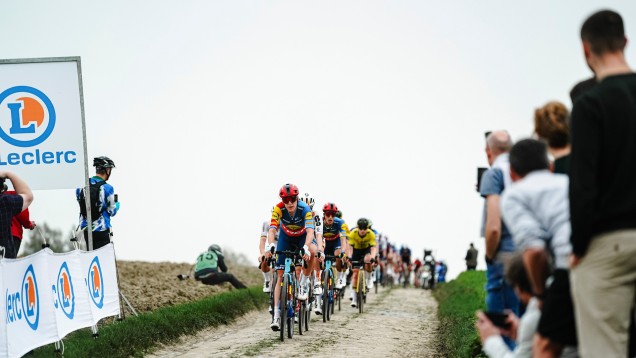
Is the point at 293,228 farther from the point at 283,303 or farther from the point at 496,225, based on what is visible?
the point at 496,225

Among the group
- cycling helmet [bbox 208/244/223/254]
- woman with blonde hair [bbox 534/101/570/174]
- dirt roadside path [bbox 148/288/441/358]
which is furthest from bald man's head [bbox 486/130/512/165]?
cycling helmet [bbox 208/244/223/254]

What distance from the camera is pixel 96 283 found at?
1391 cm

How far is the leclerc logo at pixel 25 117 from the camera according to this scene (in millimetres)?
14062

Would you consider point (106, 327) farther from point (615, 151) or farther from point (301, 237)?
point (615, 151)

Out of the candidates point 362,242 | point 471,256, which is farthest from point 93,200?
point 471,256

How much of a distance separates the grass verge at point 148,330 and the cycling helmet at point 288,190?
3032mm

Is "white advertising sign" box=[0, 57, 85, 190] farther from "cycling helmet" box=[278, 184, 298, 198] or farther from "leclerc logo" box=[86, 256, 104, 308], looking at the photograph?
"cycling helmet" box=[278, 184, 298, 198]

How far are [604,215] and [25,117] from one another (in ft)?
37.8

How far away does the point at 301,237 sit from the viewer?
16.2m

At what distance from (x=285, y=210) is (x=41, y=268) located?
5.51 meters

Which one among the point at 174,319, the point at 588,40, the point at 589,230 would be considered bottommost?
the point at 174,319

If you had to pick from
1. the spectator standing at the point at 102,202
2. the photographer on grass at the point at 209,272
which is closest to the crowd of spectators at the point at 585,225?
the spectator standing at the point at 102,202

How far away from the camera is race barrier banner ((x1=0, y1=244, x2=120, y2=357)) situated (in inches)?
393

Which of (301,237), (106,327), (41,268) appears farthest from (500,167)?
(301,237)
